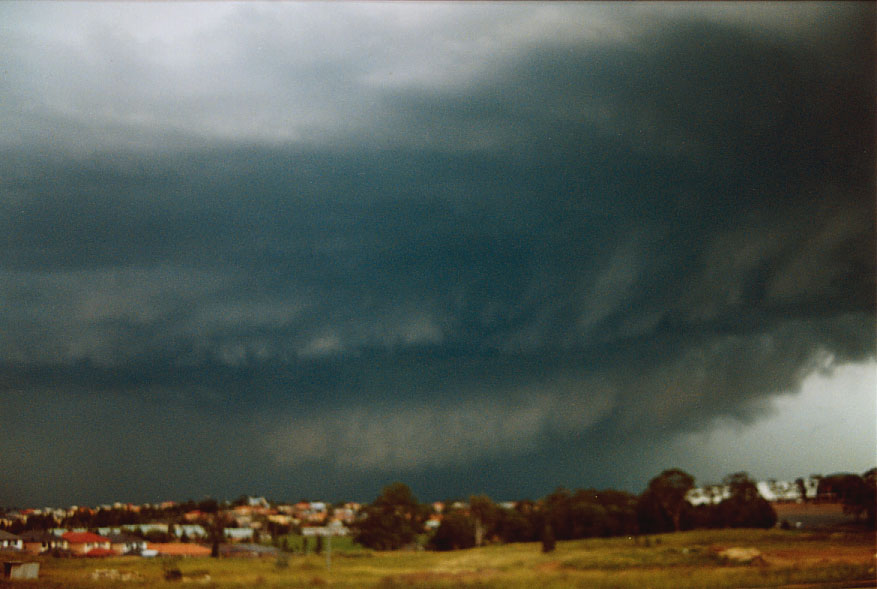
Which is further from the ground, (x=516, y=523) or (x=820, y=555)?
(x=516, y=523)

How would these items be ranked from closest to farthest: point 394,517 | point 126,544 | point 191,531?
point 126,544 < point 191,531 < point 394,517

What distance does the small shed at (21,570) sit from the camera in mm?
11922

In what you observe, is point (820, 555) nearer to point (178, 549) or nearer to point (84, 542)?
point (178, 549)

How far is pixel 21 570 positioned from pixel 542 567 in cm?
865

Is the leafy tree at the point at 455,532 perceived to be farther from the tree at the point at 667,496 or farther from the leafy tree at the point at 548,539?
the tree at the point at 667,496

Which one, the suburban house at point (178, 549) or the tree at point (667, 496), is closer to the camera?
the suburban house at point (178, 549)

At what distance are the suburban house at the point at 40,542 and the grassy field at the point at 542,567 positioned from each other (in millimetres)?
277

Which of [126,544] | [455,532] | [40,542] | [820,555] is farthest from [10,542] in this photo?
[820,555]

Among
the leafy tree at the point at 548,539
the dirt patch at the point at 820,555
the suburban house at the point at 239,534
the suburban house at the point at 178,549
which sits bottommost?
the dirt patch at the point at 820,555

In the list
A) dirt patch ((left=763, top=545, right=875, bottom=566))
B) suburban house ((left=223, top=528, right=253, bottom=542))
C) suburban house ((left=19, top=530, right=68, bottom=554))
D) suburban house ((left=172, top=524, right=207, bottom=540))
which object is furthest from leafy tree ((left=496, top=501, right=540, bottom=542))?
suburban house ((left=19, top=530, right=68, bottom=554))

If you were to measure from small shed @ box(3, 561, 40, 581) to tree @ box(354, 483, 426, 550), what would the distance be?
5186mm

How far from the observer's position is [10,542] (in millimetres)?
12484

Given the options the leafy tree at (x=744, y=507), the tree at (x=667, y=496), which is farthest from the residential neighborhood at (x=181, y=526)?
the leafy tree at (x=744, y=507)

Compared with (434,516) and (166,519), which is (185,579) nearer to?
(166,519)
